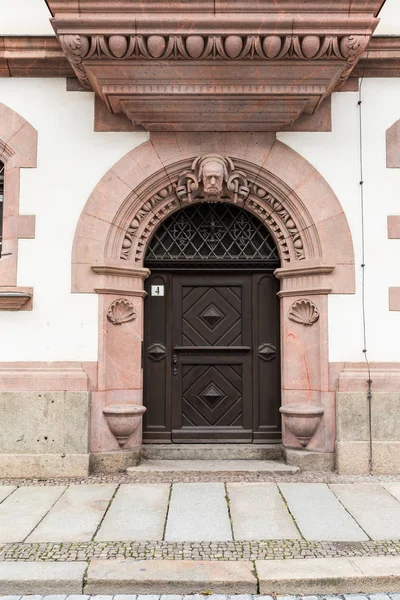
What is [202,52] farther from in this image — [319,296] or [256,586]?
[256,586]

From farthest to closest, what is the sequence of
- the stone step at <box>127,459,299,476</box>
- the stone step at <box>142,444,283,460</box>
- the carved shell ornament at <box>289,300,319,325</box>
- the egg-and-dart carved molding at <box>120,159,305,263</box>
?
the stone step at <box>142,444,283,460</box>, the egg-and-dart carved molding at <box>120,159,305,263</box>, the carved shell ornament at <box>289,300,319,325</box>, the stone step at <box>127,459,299,476</box>

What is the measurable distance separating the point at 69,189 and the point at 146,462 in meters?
3.44

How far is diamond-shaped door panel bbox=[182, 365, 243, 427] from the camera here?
7152 mm

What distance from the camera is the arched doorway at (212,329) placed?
280 inches

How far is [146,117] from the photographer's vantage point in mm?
6570

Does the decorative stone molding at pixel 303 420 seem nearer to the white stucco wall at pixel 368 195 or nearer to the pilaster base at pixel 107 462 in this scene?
the white stucco wall at pixel 368 195

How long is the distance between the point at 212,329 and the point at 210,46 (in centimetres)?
333

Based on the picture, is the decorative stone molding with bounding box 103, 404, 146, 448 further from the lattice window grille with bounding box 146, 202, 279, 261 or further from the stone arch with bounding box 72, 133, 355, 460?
the lattice window grille with bounding box 146, 202, 279, 261

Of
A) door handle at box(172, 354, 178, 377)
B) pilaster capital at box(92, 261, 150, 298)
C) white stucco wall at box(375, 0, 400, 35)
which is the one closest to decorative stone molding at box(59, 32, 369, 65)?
white stucco wall at box(375, 0, 400, 35)

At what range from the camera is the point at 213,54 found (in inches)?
234

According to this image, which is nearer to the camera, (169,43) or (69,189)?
(169,43)

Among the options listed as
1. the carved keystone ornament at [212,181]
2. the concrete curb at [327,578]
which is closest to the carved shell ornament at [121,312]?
the carved keystone ornament at [212,181]

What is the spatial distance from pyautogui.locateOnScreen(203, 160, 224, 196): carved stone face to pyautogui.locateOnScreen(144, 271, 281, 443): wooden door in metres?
1.16

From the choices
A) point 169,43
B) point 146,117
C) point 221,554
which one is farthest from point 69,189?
point 221,554
